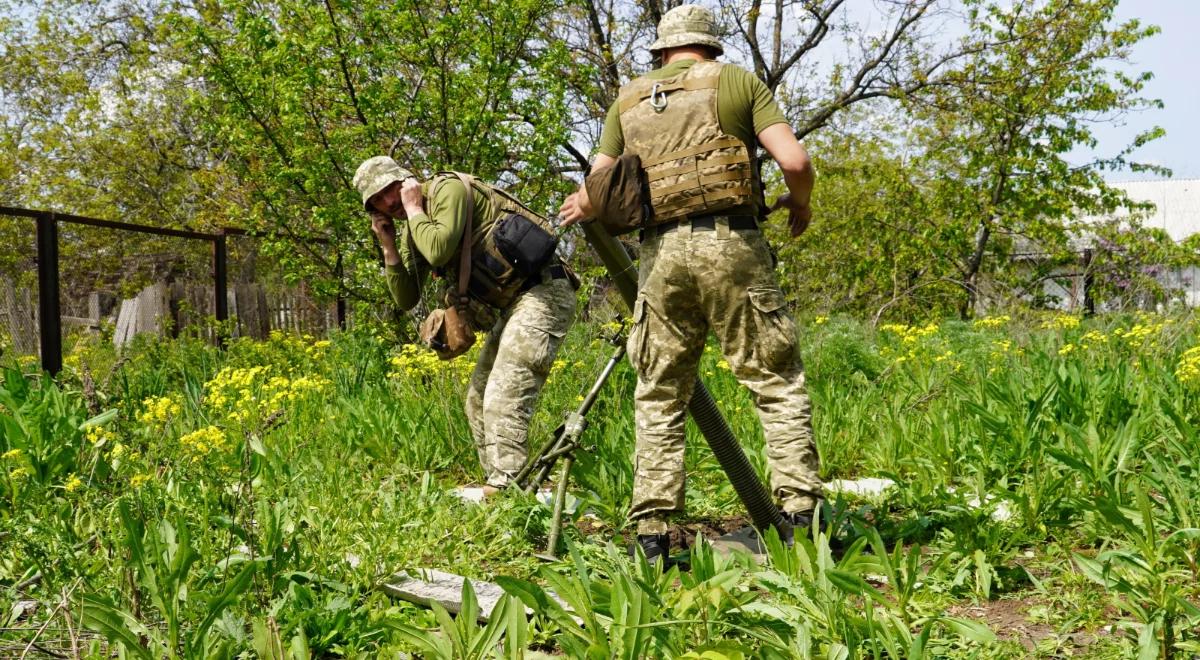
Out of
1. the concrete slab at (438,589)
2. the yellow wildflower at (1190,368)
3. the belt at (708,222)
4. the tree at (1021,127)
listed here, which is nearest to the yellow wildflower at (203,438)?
the concrete slab at (438,589)

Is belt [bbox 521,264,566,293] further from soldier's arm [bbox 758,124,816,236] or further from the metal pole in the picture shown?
the metal pole

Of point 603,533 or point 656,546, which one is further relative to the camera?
point 603,533

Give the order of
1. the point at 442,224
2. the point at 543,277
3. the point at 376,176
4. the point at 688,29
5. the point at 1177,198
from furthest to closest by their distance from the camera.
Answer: the point at 1177,198 → the point at 543,277 → the point at 376,176 → the point at 442,224 → the point at 688,29

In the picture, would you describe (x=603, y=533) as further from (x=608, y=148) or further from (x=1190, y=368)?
(x=1190, y=368)

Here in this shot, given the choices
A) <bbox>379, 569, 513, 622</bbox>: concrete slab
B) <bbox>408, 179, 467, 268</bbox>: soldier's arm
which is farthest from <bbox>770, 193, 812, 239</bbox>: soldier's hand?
<bbox>379, 569, 513, 622</bbox>: concrete slab

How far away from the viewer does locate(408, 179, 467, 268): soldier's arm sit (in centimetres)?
407

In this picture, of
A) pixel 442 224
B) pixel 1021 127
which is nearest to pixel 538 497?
pixel 442 224

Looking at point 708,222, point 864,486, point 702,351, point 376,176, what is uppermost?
point 376,176

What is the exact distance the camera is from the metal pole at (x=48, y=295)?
7.12 metres

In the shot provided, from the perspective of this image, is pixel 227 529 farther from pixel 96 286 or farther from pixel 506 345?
pixel 96 286

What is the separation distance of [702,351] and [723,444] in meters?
0.34

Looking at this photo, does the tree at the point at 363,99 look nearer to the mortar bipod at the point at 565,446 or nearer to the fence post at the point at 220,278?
the fence post at the point at 220,278

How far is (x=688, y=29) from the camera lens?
3309 millimetres

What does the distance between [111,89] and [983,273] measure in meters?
19.4
